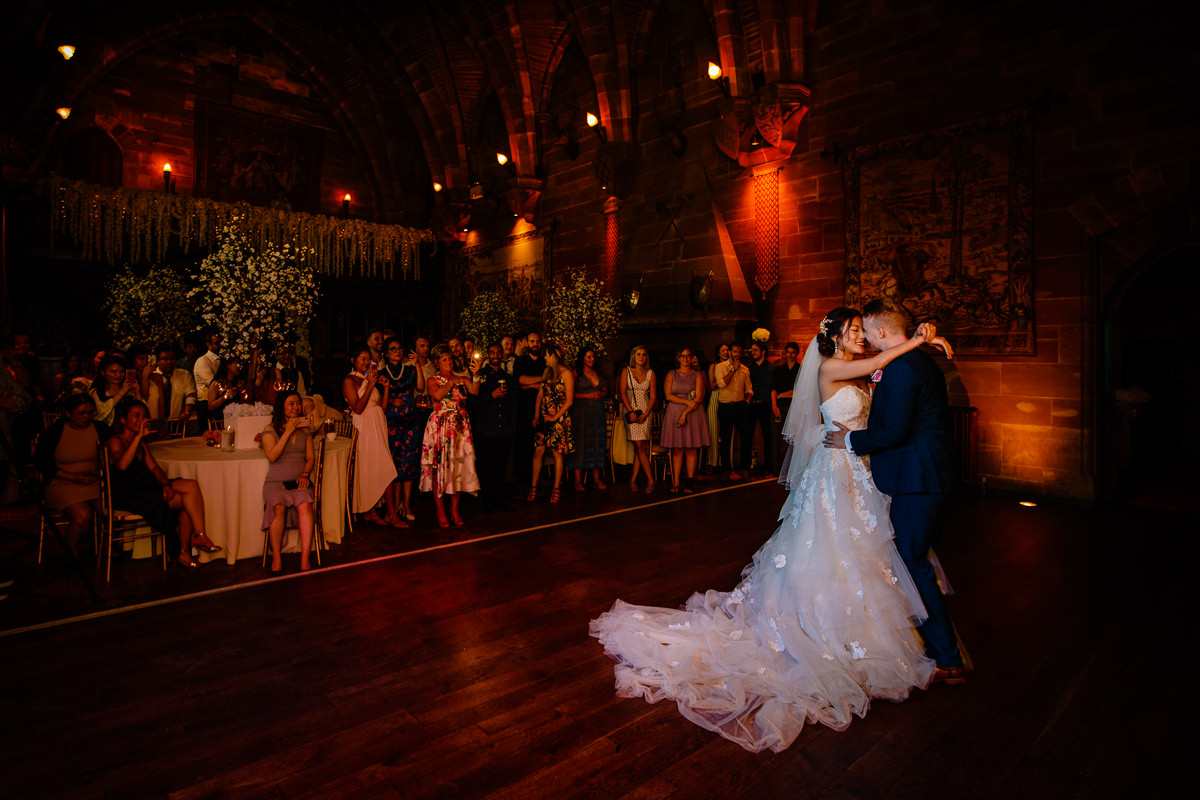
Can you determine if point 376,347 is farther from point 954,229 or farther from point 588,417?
point 954,229

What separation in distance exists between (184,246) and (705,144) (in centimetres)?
971

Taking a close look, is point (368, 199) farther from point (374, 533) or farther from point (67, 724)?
point (67, 724)

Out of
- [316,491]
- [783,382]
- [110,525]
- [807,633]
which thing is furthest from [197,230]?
[807,633]

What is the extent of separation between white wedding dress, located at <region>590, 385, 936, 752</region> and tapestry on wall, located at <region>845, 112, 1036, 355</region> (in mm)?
4947

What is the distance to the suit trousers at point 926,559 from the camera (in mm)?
2600

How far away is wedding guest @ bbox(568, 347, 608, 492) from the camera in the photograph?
648 centimetres

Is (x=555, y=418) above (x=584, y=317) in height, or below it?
below

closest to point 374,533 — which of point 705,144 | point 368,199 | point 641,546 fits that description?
point 641,546

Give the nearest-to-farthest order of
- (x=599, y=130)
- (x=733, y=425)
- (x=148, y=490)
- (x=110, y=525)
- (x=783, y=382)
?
(x=110, y=525)
(x=148, y=490)
(x=733, y=425)
(x=783, y=382)
(x=599, y=130)

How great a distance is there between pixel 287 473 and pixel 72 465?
1395 millimetres

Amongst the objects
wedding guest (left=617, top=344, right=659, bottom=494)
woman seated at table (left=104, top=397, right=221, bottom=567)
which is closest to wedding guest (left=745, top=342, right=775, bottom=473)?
wedding guest (left=617, top=344, right=659, bottom=494)

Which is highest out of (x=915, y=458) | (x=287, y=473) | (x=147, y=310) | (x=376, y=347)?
(x=147, y=310)

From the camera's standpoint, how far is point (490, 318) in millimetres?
13242

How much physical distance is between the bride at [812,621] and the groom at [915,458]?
8cm
